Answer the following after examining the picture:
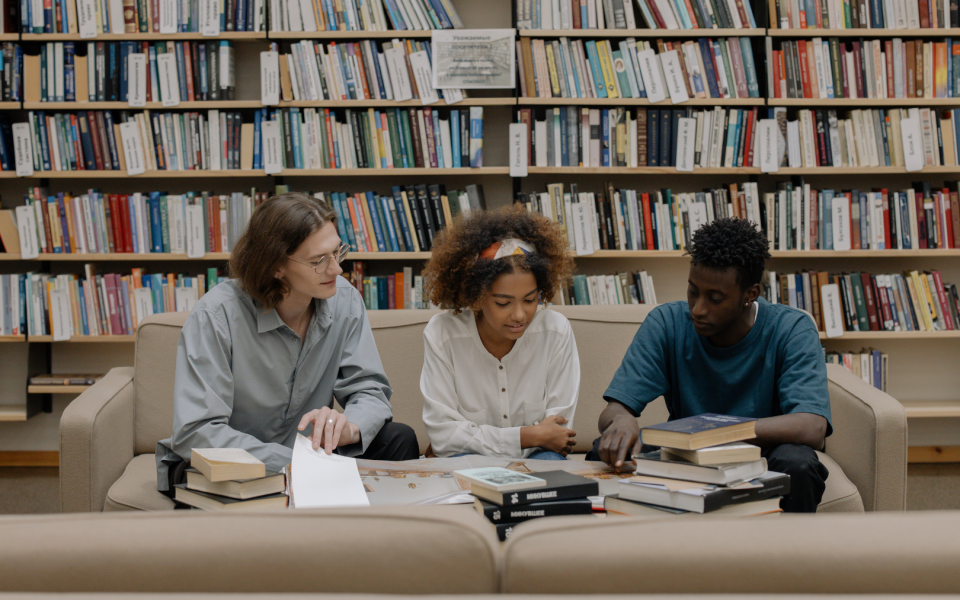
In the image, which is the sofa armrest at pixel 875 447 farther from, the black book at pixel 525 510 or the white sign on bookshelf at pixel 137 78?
the white sign on bookshelf at pixel 137 78

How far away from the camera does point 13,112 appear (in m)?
3.11

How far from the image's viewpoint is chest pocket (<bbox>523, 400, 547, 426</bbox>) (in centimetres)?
180

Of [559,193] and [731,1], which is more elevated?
[731,1]

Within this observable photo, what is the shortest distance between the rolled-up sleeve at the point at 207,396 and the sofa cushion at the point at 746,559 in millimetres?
1118

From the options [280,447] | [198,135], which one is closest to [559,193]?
[198,135]

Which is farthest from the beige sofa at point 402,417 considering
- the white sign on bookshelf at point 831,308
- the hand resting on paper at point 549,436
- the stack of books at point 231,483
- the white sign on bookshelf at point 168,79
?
the white sign on bookshelf at point 168,79

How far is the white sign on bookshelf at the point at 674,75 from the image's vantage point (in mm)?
2885

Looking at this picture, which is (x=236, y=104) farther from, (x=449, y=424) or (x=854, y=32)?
(x=854, y=32)

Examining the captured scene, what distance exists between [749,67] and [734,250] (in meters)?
1.63

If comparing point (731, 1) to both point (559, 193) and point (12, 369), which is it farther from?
point (12, 369)

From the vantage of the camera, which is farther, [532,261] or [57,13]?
[57,13]

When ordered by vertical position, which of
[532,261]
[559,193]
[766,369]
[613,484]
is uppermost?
[559,193]

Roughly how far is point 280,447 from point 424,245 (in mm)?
1519

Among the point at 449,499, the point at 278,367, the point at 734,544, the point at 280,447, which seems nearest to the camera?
the point at 734,544
